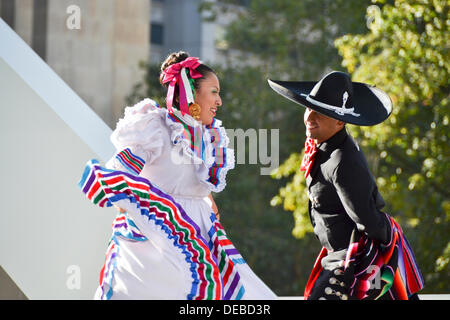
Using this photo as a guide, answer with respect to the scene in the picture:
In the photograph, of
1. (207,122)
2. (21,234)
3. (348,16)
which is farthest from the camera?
(348,16)

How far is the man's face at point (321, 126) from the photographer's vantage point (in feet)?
11.9

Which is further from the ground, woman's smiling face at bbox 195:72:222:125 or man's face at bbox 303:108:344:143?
woman's smiling face at bbox 195:72:222:125

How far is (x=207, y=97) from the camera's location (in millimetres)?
3934

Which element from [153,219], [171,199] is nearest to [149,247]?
[153,219]

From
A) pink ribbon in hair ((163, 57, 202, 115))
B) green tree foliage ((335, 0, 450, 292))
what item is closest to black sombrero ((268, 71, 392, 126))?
pink ribbon in hair ((163, 57, 202, 115))

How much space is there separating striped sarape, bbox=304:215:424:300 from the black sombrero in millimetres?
513

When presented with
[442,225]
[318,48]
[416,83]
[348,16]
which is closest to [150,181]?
[416,83]

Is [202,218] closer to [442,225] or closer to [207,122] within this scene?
[207,122]

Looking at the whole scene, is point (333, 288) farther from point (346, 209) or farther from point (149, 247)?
point (149, 247)

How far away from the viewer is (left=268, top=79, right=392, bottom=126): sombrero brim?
3600mm

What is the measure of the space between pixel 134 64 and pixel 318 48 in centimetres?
420

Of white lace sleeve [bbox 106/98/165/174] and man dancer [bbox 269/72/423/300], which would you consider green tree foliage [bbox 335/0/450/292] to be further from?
white lace sleeve [bbox 106/98/165/174]

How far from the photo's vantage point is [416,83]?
8.34m

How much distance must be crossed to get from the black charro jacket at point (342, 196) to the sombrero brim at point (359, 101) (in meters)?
0.11
